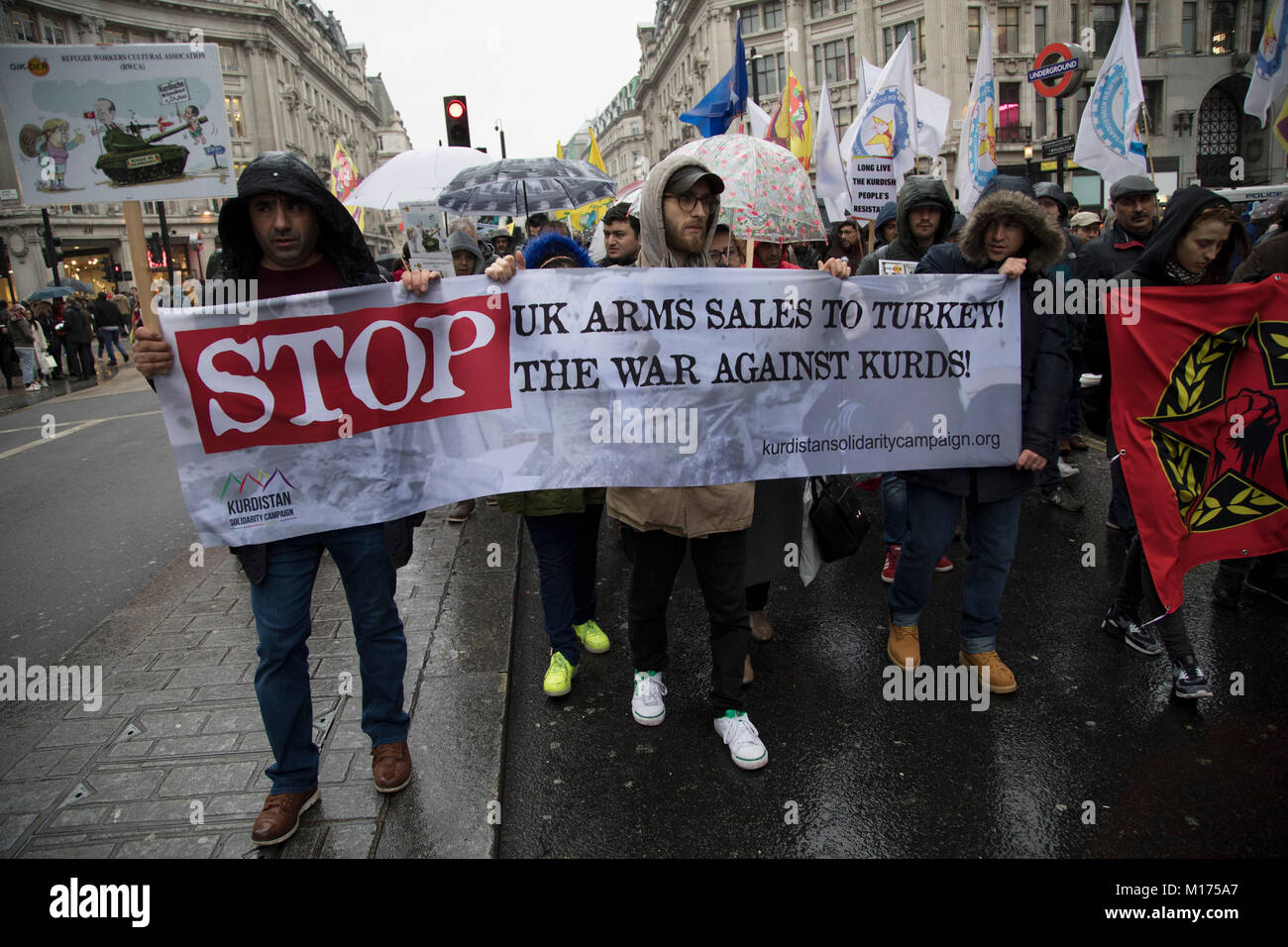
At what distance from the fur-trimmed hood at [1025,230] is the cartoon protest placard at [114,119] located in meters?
3.30

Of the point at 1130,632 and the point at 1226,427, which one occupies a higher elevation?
the point at 1226,427

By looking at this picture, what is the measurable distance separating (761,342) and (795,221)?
1526 mm

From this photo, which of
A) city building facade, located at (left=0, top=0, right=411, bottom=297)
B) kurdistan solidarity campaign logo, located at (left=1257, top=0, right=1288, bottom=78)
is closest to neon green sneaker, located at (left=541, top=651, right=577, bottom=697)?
kurdistan solidarity campaign logo, located at (left=1257, top=0, right=1288, bottom=78)

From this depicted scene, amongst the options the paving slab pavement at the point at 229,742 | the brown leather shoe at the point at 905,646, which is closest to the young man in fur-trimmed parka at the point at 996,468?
the brown leather shoe at the point at 905,646

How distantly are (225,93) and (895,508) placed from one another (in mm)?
33285

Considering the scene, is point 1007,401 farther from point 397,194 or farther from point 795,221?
point 397,194

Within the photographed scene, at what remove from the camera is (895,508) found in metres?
4.59

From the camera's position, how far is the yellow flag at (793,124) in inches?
391

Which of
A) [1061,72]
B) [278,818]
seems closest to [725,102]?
[1061,72]

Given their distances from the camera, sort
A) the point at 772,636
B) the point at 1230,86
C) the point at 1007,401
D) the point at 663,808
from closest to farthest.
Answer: the point at 663,808 → the point at 1007,401 → the point at 772,636 → the point at 1230,86

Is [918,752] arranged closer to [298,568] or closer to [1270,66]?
[298,568]

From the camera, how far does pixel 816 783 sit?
2789 millimetres

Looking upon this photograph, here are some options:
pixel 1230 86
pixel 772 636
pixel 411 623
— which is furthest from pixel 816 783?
pixel 1230 86

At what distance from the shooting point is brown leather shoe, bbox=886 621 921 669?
3.54 m
